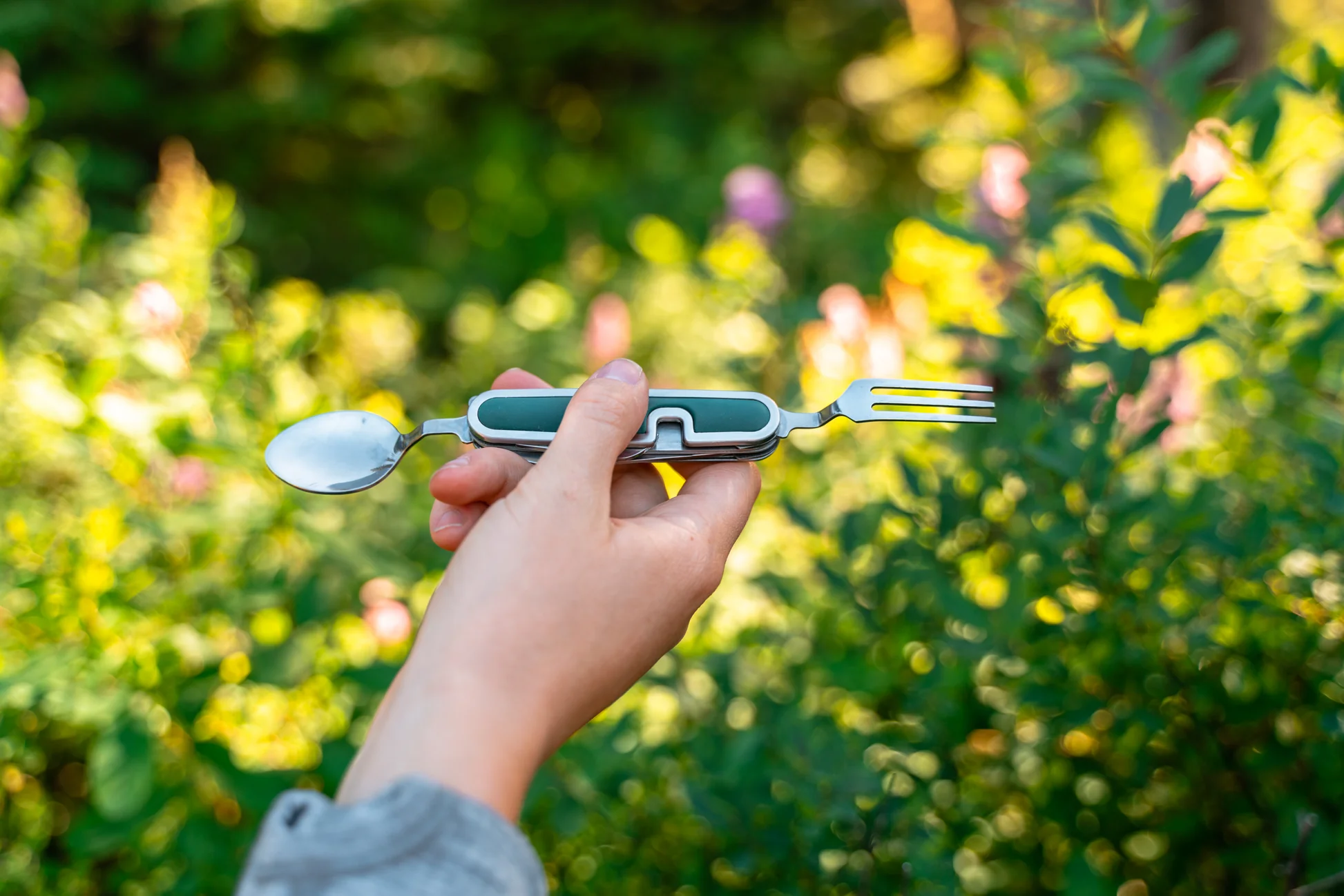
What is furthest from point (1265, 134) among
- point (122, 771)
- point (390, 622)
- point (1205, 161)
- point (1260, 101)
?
point (122, 771)

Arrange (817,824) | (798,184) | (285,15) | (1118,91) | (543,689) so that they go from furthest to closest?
(798,184)
(285,15)
(1118,91)
(817,824)
(543,689)

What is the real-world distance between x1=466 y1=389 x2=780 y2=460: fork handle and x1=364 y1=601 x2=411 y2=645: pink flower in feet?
1.96

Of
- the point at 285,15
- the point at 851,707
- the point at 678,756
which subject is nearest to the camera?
the point at 678,756

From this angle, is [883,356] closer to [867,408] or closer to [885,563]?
[885,563]

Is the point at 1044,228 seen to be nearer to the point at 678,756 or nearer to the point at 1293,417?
the point at 1293,417

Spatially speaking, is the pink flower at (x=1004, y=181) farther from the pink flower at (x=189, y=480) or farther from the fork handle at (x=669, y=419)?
the pink flower at (x=189, y=480)

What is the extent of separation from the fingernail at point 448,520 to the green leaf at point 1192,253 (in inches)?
28.5

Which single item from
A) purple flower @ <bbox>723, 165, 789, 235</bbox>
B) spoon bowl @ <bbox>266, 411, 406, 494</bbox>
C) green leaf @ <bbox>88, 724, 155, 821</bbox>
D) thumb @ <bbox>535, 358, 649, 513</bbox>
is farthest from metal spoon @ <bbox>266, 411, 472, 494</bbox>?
purple flower @ <bbox>723, 165, 789, 235</bbox>

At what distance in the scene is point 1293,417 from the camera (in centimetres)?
Result: 126

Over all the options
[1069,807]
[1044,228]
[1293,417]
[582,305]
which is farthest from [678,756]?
[582,305]

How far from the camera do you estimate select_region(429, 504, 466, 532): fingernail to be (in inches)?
32.3

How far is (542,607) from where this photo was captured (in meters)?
0.64

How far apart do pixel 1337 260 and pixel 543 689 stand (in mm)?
1171

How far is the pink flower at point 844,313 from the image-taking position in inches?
72.9
